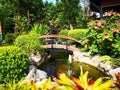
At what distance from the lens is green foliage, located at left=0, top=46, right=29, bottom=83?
9.05 metres

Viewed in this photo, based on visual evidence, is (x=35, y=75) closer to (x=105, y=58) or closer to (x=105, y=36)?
(x=105, y=58)

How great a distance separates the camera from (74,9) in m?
28.8

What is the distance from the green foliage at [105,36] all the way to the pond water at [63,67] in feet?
3.49

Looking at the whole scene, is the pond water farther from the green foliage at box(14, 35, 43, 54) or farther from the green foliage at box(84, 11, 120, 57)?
the green foliage at box(84, 11, 120, 57)

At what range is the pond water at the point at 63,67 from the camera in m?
11.7

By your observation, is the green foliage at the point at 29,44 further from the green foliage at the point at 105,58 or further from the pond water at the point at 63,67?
the green foliage at the point at 105,58

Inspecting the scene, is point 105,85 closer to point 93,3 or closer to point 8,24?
point 93,3

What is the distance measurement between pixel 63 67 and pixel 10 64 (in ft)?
14.7

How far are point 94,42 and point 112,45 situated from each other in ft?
Result: 3.53

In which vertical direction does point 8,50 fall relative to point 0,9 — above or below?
below

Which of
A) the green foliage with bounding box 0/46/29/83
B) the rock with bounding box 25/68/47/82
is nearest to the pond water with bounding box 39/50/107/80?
the rock with bounding box 25/68/47/82

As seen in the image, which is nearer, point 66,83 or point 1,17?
point 66,83

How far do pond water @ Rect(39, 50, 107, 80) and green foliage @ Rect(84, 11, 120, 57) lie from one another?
107 cm

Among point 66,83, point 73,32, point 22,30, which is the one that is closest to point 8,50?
point 66,83
